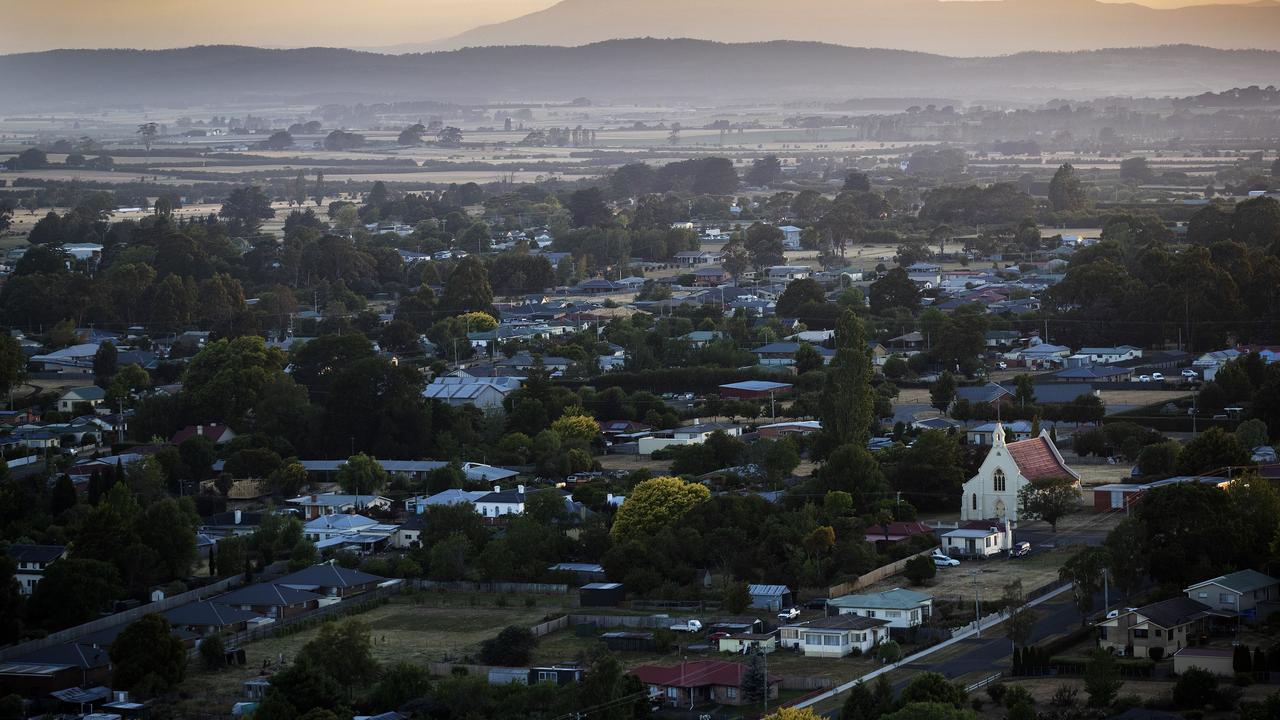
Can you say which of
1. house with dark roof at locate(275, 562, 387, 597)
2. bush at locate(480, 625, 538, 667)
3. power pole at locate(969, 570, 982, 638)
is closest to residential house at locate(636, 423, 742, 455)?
house with dark roof at locate(275, 562, 387, 597)

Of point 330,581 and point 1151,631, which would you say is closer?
point 1151,631

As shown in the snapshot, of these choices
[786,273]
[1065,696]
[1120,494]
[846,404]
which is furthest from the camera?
[786,273]

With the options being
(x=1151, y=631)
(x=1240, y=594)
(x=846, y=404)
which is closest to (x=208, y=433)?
(x=846, y=404)

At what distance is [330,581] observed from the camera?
2014 centimetres

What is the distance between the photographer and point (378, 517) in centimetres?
2386

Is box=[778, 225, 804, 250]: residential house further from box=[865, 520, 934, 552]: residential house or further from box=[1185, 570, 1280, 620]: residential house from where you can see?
box=[1185, 570, 1280, 620]: residential house

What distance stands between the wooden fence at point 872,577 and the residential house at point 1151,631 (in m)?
2.91

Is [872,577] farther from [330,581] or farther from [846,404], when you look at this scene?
[330,581]

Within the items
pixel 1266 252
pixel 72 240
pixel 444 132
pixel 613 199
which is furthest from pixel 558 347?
pixel 444 132

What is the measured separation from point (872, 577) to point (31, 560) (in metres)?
8.37

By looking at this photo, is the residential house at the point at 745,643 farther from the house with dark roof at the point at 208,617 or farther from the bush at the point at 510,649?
the house with dark roof at the point at 208,617

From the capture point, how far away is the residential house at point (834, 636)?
17.4 metres

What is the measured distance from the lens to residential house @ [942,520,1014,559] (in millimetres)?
20922

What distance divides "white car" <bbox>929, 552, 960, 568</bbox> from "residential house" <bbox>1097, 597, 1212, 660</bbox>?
11.1ft
